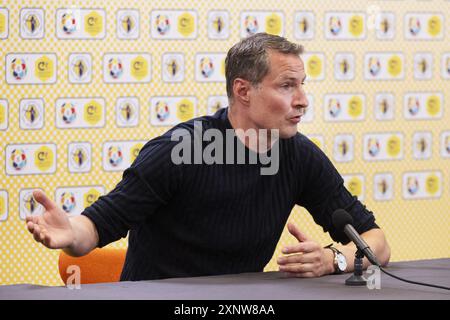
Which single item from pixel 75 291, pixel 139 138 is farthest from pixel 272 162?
pixel 139 138

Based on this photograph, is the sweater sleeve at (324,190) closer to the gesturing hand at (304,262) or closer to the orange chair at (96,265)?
the gesturing hand at (304,262)

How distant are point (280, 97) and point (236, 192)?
0.33 metres

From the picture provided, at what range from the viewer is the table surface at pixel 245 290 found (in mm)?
1990

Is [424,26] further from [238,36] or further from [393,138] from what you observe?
[238,36]

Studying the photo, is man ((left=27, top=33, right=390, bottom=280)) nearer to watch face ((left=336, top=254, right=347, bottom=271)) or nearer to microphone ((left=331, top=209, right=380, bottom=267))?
watch face ((left=336, top=254, right=347, bottom=271))

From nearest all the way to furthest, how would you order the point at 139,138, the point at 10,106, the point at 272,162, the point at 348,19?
the point at 272,162 < the point at 10,106 < the point at 139,138 < the point at 348,19

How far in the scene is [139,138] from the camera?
4.27m

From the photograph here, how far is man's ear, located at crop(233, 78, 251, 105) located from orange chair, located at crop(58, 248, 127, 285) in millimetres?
676

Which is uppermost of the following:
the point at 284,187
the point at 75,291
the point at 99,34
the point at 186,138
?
the point at 99,34

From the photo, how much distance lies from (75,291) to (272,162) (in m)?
0.86

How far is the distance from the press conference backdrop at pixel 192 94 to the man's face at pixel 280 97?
5.47ft

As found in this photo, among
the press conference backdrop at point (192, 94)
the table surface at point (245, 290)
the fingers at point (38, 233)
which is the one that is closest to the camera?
the table surface at point (245, 290)

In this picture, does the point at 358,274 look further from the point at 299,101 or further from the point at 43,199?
the point at 43,199

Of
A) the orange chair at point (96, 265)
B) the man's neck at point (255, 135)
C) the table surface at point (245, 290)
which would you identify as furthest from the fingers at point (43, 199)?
the man's neck at point (255, 135)
